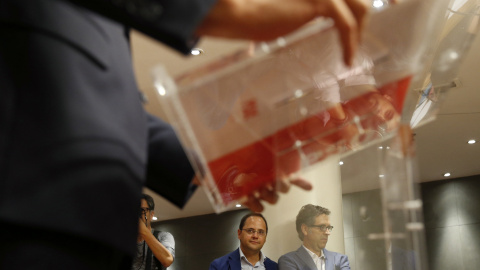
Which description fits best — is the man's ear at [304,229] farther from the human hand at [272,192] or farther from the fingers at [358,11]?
the fingers at [358,11]

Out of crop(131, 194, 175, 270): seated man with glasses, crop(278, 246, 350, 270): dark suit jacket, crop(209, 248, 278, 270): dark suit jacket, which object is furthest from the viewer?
crop(131, 194, 175, 270): seated man with glasses

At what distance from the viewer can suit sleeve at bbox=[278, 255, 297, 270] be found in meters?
0.86

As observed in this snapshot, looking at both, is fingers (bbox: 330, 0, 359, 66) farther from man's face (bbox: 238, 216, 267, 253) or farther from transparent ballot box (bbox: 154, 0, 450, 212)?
man's face (bbox: 238, 216, 267, 253)

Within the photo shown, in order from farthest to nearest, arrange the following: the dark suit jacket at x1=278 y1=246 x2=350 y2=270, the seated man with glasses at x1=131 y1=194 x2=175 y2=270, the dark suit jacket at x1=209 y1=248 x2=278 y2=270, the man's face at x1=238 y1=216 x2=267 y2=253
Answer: the seated man with glasses at x1=131 y1=194 x2=175 y2=270, the dark suit jacket at x1=209 y1=248 x2=278 y2=270, the man's face at x1=238 y1=216 x2=267 y2=253, the dark suit jacket at x1=278 y1=246 x2=350 y2=270

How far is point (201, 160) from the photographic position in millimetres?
484

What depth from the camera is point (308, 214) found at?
729 mm

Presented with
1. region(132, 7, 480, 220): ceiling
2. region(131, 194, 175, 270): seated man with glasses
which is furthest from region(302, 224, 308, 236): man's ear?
region(131, 194, 175, 270): seated man with glasses

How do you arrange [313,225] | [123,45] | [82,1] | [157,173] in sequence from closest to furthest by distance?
[82,1] → [123,45] → [157,173] → [313,225]

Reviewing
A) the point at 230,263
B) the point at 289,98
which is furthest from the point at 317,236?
the point at 230,263

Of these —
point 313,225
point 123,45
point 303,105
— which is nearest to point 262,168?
point 303,105

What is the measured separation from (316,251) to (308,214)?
11 centimetres

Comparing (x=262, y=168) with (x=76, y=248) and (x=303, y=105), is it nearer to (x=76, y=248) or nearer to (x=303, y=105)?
(x=303, y=105)

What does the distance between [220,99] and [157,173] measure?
0.25 meters

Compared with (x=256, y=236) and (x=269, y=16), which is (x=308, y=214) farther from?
(x=256, y=236)
